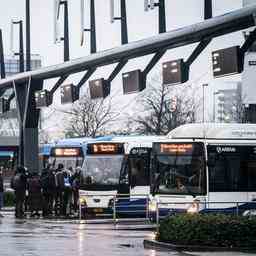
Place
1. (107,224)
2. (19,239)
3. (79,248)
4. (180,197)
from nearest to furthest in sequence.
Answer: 1. (79,248)
2. (19,239)
3. (180,197)
4. (107,224)

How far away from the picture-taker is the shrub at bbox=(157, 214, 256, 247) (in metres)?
19.5

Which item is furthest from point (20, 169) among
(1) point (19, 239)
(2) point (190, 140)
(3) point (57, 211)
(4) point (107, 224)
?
(1) point (19, 239)

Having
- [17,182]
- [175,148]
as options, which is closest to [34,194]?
[17,182]

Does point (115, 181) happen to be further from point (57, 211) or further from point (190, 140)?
point (190, 140)

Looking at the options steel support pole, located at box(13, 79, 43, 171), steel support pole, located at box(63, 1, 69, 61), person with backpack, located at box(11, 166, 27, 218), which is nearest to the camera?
person with backpack, located at box(11, 166, 27, 218)

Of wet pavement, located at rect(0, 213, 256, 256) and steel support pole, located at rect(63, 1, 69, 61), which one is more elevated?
steel support pole, located at rect(63, 1, 69, 61)

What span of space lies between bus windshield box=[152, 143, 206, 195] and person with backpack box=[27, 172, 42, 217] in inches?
268

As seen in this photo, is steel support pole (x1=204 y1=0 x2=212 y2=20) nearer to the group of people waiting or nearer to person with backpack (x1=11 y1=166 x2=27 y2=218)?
the group of people waiting

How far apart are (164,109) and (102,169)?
3977 cm

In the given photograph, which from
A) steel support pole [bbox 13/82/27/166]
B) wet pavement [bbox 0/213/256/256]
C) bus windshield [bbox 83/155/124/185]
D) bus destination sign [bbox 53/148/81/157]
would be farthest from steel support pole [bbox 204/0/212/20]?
bus destination sign [bbox 53/148/81/157]

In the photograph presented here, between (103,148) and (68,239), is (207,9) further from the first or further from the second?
(68,239)

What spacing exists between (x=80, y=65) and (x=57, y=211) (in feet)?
18.1

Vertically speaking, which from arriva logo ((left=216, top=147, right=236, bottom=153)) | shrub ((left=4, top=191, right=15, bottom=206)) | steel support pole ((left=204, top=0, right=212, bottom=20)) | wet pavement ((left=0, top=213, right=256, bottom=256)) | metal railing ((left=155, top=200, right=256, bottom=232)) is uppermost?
steel support pole ((left=204, top=0, right=212, bottom=20))

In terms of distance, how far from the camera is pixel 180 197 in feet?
86.3
